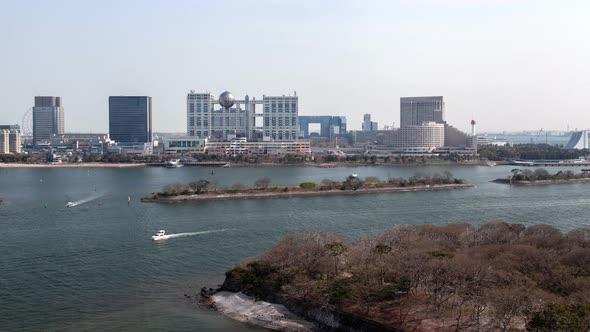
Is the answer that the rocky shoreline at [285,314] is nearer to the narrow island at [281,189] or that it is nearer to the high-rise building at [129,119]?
the narrow island at [281,189]

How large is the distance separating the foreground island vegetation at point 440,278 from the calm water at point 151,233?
0.76 meters

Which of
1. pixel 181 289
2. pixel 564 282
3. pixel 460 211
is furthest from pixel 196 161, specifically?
pixel 564 282

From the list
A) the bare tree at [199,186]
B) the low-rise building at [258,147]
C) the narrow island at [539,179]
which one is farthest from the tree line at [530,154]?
the bare tree at [199,186]

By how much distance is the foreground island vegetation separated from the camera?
4582mm

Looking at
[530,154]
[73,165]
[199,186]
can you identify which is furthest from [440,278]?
[530,154]

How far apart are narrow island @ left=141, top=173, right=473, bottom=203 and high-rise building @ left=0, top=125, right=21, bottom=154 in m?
19.9

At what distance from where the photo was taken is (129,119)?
1439 inches

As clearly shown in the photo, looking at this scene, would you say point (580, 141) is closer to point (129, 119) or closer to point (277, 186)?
point (129, 119)

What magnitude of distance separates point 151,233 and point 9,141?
1007 inches

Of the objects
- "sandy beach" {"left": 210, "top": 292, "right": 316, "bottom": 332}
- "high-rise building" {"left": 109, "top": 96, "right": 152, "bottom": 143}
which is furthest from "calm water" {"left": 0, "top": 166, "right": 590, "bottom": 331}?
"high-rise building" {"left": 109, "top": 96, "right": 152, "bottom": 143}

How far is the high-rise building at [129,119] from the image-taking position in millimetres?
36344

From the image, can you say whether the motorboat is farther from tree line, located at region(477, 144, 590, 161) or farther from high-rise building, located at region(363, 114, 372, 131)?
high-rise building, located at region(363, 114, 372, 131)

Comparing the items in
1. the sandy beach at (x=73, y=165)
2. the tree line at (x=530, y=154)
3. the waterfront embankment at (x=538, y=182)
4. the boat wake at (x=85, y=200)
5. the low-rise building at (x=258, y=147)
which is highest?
the low-rise building at (x=258, y=147)

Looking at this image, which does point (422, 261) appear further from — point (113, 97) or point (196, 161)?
point (113, 97)
